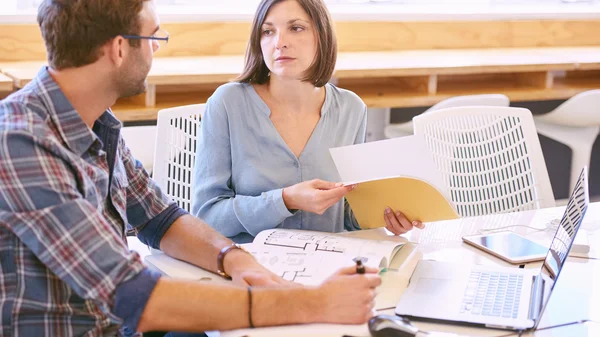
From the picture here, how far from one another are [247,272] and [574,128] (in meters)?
2.73

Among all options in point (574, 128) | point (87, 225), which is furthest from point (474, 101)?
point (87, 225)

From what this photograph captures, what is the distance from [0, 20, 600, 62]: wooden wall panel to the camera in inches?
137

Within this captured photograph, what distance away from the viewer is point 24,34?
11.4ft

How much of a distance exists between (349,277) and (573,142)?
2767 mm

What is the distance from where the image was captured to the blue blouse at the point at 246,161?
6.65 feet

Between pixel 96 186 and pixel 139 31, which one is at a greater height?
pixel 139 31

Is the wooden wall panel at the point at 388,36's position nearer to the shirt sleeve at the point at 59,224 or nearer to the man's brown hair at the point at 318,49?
the man's brown hair at the point at 318,49

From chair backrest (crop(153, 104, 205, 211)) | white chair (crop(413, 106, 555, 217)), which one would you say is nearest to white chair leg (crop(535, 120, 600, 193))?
white chair (crop(413, 106, 555, 217))

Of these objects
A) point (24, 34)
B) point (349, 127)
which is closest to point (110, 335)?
point (349, 127)

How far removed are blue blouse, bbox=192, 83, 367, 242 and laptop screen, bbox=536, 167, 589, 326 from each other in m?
0.64

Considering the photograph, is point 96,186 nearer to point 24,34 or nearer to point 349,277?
point 349,277

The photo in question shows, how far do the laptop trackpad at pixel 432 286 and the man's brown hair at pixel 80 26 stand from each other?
749 millimetres

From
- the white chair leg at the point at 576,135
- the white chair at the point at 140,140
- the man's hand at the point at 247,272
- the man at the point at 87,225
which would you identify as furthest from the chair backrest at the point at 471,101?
the man at the point at 87,225

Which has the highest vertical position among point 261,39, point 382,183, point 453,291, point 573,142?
point 261,39
